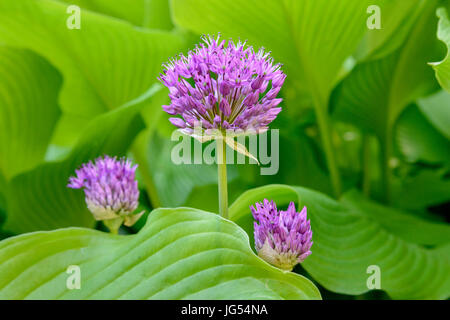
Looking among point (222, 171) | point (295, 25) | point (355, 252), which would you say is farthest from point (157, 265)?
point (295, 25)

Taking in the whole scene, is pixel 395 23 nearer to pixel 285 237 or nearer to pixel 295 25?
pixel 295 25

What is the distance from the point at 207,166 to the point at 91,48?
0.51 meters

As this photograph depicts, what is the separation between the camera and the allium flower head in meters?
0.63

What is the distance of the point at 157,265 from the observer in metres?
0.52

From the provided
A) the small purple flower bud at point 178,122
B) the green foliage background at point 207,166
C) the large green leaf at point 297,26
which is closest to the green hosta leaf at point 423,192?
the green foliage background at point 207,166

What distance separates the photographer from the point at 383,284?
2.41 feet

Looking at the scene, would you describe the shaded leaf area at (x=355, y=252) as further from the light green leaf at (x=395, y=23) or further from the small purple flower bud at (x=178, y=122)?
the light green leaf at (x=395, y=23)

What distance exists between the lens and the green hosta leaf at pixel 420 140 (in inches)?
55.2

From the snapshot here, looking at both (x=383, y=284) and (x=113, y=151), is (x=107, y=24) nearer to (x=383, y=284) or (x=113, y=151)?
(x=113, y=151)

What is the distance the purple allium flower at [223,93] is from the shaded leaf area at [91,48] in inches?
19.1

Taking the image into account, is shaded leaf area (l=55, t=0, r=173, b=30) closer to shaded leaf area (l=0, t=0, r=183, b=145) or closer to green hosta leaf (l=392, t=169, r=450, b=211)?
shaded leaf area (l=0, t=0, r=183, b=145)

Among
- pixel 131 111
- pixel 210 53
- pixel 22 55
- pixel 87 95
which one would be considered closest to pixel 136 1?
pixel 87 95

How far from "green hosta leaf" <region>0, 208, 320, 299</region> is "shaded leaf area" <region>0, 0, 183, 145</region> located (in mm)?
521
